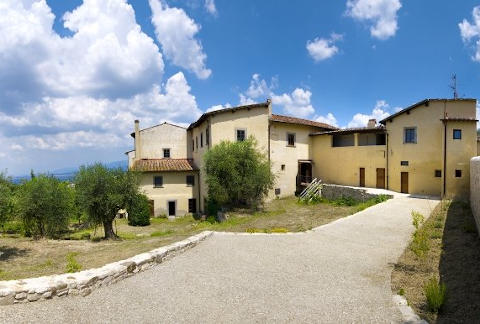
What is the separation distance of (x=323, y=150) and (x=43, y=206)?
23778mm

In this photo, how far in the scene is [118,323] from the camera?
541 cm

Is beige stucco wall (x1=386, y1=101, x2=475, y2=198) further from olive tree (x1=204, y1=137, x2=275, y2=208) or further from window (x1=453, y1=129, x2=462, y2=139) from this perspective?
olive tree (x1=204, y1=137, x2=275, y2=208)

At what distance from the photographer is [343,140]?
2820 cm

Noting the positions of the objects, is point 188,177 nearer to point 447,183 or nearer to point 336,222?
point 336,222

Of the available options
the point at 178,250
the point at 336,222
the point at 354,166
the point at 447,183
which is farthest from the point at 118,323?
the point at 354,166

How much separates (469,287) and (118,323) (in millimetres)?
7324

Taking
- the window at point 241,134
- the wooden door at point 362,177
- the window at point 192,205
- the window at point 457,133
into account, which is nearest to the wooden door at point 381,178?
the wooden door at point 362,177

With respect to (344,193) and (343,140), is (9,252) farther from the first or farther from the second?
(343,140)

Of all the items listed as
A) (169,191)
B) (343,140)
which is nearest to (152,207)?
(169,191)

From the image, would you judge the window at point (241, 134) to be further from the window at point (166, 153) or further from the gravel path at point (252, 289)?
the gravel path at point (252, 289)

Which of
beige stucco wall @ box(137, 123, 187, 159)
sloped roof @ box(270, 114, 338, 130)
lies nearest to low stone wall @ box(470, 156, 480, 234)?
sloped roof @ box(270, 114, 338, 130)

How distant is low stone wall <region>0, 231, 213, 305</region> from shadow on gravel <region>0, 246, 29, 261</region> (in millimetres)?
7323

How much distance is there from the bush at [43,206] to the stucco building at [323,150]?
8888 millimetres

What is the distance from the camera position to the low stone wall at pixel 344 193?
22594 mm
